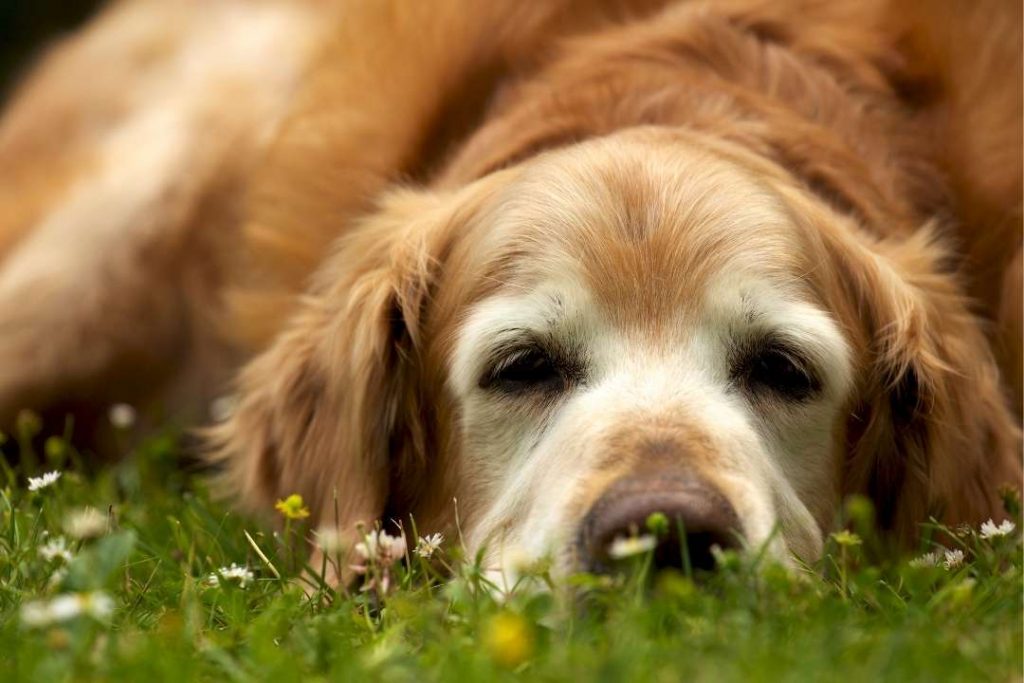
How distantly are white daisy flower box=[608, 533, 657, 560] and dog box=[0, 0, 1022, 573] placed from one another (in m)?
0.03

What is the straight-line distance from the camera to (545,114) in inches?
142

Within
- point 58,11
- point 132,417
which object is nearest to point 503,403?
point 132,417

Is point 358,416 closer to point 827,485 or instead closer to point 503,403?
point 503,403

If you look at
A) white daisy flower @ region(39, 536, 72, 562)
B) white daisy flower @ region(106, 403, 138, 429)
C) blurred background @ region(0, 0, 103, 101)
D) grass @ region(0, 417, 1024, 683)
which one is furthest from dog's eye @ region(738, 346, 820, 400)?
blurred background @ region(0, 0, 103, 101)

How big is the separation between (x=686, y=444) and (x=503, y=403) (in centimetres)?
54

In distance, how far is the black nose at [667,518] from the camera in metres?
2.29

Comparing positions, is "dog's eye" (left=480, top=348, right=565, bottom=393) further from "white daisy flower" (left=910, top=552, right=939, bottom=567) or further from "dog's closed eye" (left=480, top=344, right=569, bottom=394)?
"white daisy flower" (left=910, top=552, right=939, bottom=567)

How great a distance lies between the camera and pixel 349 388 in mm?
3268

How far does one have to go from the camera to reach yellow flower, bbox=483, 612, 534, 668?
184 centimetres

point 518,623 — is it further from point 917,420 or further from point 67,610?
point 917,420

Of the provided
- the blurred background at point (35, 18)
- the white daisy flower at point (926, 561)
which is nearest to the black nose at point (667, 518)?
the white daisy flower at point (926, 561)

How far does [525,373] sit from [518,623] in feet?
3.46

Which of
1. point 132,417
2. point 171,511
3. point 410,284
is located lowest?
point 132,417

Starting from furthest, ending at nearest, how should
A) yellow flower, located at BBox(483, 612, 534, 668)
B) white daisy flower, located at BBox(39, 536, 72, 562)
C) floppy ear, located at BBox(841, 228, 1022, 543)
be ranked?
floppy ear, located at BBox(841, 228, 1022, 543)
white daisy flower, located at BBox(39, 536, 72, 562)
yellow flower, located at BBox(483, 612, 534, 668)
